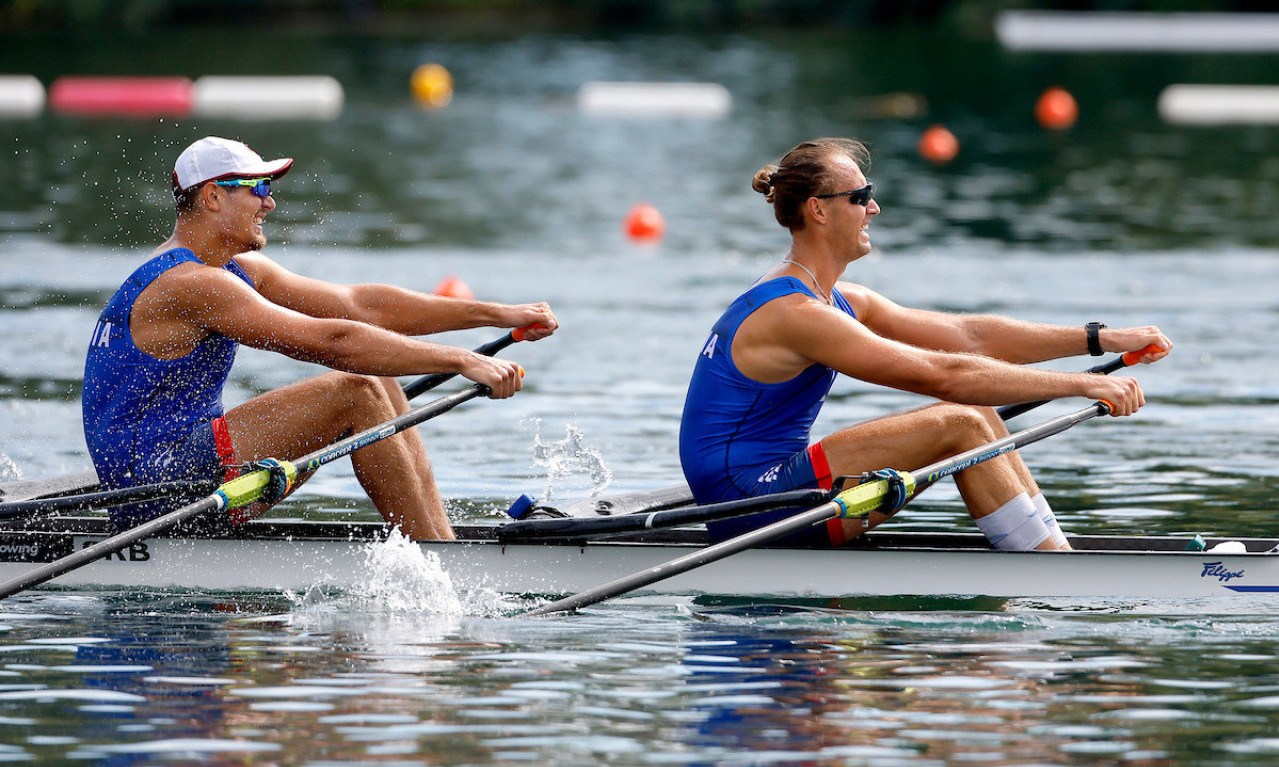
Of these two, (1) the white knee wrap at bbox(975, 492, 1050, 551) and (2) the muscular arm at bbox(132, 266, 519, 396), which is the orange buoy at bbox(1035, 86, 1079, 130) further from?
(2) the muscular arm at bbox(132, 266, 519, 396)

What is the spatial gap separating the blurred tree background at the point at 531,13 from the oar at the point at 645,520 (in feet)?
154

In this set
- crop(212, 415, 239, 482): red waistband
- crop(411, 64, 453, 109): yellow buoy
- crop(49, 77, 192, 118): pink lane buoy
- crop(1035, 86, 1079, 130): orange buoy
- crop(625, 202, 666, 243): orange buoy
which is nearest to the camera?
crop(212, 415, 239, 482): red waistband

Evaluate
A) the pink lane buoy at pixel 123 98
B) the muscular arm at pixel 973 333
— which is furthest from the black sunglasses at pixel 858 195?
the pink lane buoy at pixel 123 98

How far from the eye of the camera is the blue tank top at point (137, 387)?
748 centimetres

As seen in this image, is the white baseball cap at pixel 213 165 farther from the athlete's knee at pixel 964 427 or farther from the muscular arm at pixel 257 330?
the athlete's knee at pixel 964 427

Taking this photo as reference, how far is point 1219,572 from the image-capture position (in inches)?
288

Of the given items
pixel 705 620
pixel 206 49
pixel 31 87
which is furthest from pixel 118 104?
pixel 705 620

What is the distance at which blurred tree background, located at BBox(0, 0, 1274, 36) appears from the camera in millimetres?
53031

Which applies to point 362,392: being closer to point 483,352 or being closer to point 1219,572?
point 483,352

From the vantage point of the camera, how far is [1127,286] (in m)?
16.8

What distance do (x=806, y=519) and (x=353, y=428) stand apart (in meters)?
1.97

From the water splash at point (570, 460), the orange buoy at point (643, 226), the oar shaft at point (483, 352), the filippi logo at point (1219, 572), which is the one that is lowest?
the filippi logo at point (1219, 572)

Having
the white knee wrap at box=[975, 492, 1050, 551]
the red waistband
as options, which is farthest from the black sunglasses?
the red waistband

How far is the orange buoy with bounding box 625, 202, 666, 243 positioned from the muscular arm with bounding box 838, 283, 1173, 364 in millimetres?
11999
